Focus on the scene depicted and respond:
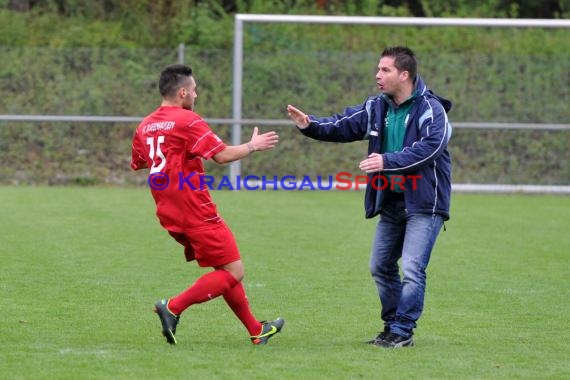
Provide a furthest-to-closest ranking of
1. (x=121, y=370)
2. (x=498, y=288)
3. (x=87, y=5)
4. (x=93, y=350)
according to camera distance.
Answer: (x=87, y=5)
(x=498, y=288)
(x=93, y=350)
(x=121, y=370)

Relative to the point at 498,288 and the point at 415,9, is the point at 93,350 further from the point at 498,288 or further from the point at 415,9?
the point at 415,9

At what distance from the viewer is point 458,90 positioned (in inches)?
750

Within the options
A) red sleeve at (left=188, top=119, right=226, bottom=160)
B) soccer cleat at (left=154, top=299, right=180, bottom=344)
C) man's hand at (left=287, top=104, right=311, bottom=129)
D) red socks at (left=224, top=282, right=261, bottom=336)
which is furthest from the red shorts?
man's hand at (left=287, top=104, right=311, bottom=129)

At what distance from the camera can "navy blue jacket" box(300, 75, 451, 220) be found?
6844 millimetres

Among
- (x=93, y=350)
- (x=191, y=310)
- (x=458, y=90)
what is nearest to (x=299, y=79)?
(x=458, y=90)

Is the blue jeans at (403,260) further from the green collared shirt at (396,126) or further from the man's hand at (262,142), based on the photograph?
the man's hand at (262,142)

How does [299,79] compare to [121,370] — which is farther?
[299,79]

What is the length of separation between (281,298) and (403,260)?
81.5 inches

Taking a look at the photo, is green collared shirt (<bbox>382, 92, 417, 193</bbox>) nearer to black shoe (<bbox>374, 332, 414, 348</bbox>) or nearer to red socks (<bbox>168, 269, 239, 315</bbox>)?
black shoe (<bbox>374, 332, 414, 348</bbox>)

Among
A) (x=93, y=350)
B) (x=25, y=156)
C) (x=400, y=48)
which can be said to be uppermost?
(x=400, y=48)

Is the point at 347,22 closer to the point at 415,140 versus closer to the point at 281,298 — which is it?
the point at 281,298

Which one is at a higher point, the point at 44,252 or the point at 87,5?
the point at 87,5

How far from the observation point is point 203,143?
6.67 meters

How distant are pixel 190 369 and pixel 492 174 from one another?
13355 mm
